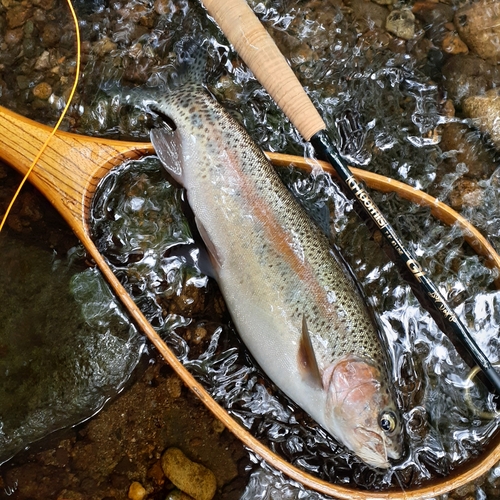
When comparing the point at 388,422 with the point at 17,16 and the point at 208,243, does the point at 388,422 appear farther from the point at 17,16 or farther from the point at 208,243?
the point at 17,16

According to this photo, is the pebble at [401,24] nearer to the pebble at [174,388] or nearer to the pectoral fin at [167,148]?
the pectoral fin at [167,148]

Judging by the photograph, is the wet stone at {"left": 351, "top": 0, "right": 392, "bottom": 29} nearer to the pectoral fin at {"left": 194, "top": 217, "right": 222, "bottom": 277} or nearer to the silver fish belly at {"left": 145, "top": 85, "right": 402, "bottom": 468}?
the silver fish belly at {"left": 145, "top": 85, "right": 402, "bottom": 468}

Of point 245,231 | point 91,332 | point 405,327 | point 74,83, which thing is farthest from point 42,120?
point 405,327

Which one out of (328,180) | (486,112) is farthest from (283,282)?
(486,112)

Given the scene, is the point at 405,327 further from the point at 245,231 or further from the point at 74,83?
the point at 74,83

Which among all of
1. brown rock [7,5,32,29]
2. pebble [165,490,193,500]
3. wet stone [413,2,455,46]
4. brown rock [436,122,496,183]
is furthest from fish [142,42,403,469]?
wet stone [413,2,455,46]

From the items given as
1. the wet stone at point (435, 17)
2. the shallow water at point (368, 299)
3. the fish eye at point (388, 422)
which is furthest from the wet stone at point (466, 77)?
the fish eye at point (388, 422)
